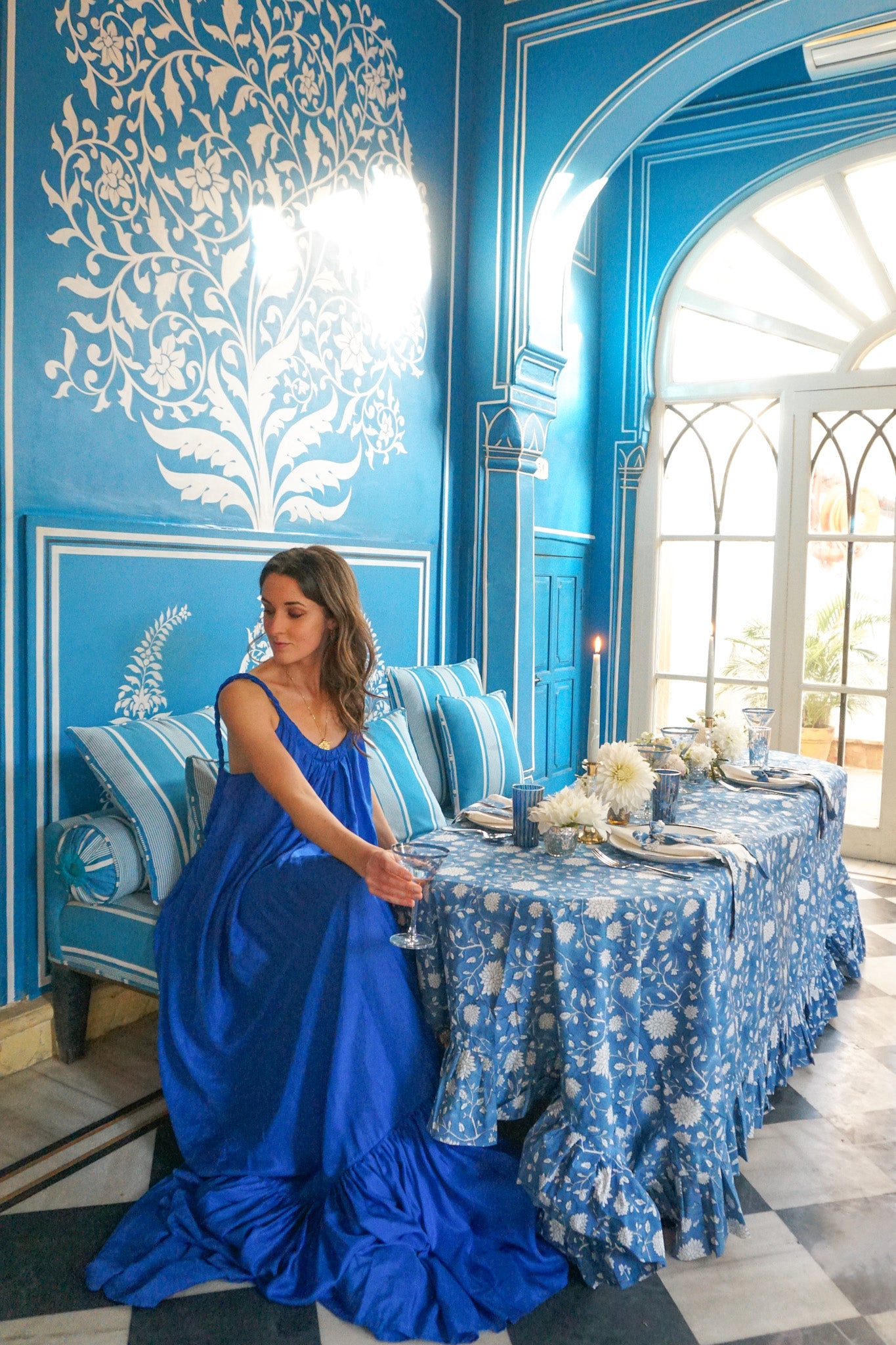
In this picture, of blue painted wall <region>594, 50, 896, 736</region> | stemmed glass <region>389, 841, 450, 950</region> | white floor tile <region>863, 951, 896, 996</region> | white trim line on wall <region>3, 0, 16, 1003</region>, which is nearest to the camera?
stemmed glass <region>389, 841, 450, 950</region>

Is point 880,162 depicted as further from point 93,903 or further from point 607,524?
point 93,903

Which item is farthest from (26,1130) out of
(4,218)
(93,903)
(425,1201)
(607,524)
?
(607,524)

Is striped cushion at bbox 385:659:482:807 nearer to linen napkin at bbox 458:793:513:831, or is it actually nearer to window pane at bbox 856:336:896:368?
linen napkin at bbox 458:793:513:831

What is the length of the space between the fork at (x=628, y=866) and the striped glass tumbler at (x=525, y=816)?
145mm

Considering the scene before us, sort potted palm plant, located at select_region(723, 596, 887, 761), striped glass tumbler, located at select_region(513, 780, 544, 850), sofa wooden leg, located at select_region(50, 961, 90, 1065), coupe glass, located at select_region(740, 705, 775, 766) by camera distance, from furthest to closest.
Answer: potted palm plant, located at select_region(723, 596, 887, 761), coupe glass, located at select_region(740, 705, 775, 766), sofa wooden leg, located at select_region(50, 961, 90, 1065), striped glass tumbler, located at select_region(513, 780, 544, 850)

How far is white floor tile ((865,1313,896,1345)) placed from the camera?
1820mm

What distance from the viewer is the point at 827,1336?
71.7 inches

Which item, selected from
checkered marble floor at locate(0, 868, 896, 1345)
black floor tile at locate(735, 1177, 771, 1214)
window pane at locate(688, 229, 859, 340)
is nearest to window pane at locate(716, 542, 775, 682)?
window pane at locate(688, 229, 859, 340)

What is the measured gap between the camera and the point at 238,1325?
1.81 metres

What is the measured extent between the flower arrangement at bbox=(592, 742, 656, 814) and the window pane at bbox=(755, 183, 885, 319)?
11.5ft

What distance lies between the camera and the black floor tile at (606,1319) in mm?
1810

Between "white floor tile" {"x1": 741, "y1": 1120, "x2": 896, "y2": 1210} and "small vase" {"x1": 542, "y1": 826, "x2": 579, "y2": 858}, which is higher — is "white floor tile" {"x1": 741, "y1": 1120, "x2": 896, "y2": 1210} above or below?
below

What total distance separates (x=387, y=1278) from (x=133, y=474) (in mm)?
2127

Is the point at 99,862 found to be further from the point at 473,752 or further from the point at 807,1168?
the point at 807,1168
